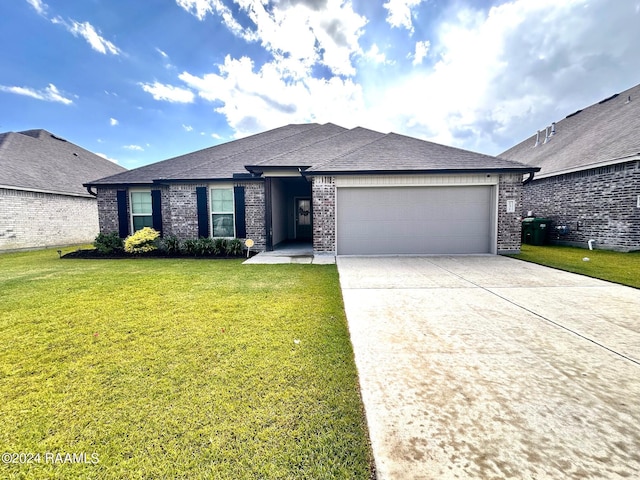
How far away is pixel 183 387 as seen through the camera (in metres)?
2.19

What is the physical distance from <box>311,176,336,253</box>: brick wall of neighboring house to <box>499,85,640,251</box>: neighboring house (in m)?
10.0

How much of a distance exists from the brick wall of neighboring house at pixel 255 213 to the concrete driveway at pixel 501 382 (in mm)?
6023

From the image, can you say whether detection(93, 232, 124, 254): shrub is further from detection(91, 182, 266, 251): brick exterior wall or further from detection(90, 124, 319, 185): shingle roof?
detection(90, 124, 319, 185): shingle roof

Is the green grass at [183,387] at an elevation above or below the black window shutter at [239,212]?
below

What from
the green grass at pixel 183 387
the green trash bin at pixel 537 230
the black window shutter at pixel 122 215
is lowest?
the green grass at pixel 183 387

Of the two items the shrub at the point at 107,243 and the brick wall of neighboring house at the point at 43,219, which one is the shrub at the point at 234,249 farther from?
the brick wall of neighboring house at the point at 43,219

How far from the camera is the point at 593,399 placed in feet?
6.50

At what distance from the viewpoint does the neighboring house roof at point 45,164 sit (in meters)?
11.8

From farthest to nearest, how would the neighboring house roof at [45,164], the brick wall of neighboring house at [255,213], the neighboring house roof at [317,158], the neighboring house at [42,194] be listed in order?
the neighboring house roof at [45,164] → the neighboring house at [42,194] → the brick wall of neighboring house at [255,213] → the neighboring house roof at [317,158]

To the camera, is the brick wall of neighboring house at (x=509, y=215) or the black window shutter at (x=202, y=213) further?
the black window shutter at (x=202, y=213)

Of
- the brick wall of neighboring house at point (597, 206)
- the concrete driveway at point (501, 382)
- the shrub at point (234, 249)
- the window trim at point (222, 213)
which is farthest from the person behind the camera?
the window trim at point (222, 213)

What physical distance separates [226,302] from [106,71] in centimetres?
1692

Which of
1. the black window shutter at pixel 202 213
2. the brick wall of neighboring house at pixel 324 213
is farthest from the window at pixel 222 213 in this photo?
the brick wall of neighboring house at pixel 324 213

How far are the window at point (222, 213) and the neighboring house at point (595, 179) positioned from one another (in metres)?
13.5
